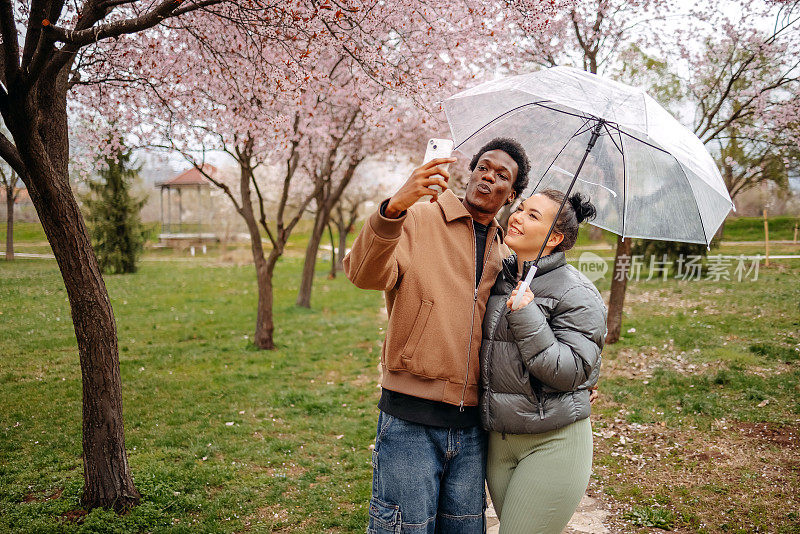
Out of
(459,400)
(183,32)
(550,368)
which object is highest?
(183,32)

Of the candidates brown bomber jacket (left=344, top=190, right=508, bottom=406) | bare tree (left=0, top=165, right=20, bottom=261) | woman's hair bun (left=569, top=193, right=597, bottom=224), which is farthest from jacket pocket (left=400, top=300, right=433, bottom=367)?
bare tree (left=0, top=165, right=20, bottom=261)

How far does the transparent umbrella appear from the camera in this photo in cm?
233

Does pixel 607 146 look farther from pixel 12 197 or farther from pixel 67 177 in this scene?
pixel 12 197

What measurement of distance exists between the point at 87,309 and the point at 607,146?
3.39m

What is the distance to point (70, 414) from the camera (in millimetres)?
6008

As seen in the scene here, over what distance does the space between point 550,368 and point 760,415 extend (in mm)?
5145

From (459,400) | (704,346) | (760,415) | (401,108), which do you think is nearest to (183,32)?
(401,108)

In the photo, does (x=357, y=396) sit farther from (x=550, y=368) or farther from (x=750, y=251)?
(x=750, y=251)

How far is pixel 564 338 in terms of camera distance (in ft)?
6.61

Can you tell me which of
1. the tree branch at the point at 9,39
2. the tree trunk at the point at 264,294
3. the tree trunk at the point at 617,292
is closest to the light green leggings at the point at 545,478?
the tree branch at the point at 9,39

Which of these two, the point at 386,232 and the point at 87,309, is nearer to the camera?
the point at 386,232

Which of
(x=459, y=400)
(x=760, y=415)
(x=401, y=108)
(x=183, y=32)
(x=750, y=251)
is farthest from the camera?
(x=750, y=251)

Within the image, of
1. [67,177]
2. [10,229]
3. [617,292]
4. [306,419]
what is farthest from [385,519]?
[10,229]

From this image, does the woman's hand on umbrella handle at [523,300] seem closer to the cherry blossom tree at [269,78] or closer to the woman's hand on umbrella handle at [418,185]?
the woman's hand on umbrella handle at [418,185]
